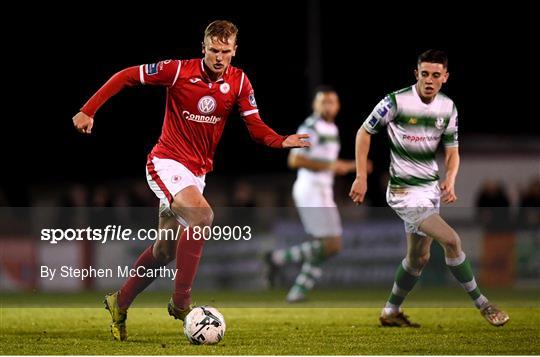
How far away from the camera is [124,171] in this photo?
99.7ft

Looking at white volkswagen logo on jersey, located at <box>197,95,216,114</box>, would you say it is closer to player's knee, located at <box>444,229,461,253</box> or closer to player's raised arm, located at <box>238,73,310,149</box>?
player's raised arm, located at <box>238,73,310,149</box>

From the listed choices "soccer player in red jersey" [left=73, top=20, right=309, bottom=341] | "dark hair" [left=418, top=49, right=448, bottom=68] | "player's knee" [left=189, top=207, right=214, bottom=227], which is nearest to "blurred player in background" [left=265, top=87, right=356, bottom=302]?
"dark hair" [left=418, top=49, right=448, bottom=68]

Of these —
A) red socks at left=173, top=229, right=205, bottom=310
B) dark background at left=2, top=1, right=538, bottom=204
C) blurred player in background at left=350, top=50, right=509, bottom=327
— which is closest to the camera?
red socks at left=173, top=229, right=205, bottom=310

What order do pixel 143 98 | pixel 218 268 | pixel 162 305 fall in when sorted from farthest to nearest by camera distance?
pixel 143 98, pixel 218 268, pixel 162 305

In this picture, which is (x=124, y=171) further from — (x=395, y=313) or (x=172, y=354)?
(x=172, y=354)

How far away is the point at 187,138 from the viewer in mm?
8867

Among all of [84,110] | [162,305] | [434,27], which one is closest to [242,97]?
[84,110]

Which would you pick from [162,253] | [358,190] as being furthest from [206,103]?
[358,190]

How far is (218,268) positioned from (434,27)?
14821 mm

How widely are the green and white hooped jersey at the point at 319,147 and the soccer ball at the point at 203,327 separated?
544 centimetres

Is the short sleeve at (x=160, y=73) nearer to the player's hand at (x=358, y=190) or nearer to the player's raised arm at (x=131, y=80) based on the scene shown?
the player's raised arm at (x=131, y=80)

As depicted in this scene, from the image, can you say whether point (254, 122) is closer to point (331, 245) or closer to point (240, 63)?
point (331, 245)

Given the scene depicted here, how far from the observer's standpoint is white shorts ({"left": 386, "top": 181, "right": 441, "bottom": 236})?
31.3 ft

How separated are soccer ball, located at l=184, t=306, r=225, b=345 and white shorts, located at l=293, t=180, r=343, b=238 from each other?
5.32m
